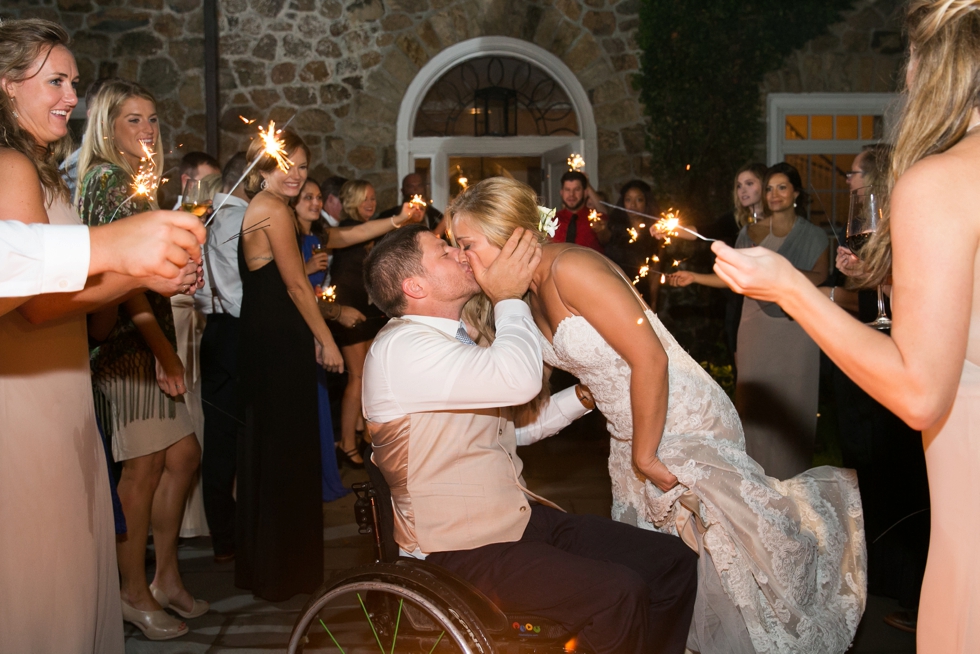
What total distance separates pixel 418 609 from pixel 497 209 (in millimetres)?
1049

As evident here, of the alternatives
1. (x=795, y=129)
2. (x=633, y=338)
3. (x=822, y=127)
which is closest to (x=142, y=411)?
(x=633, y=338)

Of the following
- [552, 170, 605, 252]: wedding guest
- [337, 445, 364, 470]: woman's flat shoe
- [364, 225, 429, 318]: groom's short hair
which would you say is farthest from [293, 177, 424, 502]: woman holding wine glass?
[364, 225, 429, 318]: groom's short hair

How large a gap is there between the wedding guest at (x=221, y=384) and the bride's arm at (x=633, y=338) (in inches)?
77.0

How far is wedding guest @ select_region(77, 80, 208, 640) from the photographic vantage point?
102 inches

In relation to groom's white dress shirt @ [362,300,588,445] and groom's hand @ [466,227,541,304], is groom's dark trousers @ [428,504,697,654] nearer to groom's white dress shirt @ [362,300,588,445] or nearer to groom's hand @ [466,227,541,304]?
groom's white dress shirt @ [362,300,588,445]

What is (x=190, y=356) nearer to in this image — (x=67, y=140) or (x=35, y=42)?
(x=67, y=140)

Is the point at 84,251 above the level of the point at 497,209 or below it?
below

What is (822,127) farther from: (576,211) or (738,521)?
(738,521)

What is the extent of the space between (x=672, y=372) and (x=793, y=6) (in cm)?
736

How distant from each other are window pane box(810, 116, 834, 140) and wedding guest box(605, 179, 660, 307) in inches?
122

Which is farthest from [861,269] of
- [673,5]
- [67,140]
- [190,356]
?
[673,5]

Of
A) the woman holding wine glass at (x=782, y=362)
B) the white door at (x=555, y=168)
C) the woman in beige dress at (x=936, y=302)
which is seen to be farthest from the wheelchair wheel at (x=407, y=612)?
the white door at (x=555, y=168)

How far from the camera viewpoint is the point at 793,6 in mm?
8281

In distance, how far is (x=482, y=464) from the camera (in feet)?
6.41
